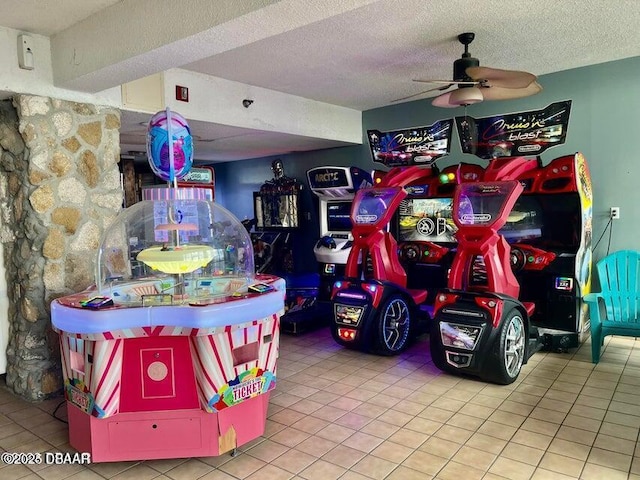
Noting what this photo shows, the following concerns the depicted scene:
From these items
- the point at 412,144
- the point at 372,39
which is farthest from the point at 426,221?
the point at 372,39

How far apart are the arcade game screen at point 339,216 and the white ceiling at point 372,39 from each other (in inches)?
46.7

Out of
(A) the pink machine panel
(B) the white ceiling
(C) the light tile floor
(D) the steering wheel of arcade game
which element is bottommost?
(C) the light tile floor

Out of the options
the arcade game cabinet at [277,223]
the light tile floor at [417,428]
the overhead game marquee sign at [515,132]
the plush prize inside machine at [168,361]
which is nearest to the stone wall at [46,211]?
the light tile floor at [417,428]

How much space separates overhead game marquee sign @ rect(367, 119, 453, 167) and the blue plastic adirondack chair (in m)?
2.32

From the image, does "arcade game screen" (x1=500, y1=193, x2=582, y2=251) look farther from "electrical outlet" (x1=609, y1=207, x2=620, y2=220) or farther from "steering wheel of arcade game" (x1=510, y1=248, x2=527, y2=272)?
"electrical outlet" (x1=609, y1=207, x2=620, y2=220)

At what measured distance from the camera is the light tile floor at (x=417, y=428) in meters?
2.68

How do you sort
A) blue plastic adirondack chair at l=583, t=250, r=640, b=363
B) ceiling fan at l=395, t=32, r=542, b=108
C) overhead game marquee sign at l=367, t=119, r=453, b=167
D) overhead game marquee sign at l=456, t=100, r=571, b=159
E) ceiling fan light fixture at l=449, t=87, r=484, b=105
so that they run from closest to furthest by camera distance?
1. ceiling fan at l=395, t=32, r=542, b=108
2. ceiling fan light fixture at l=449, t=87, r=484, b=105
3. blue plastic adirondack chair at l=583, t=250, r=640, b=363
4. overhead game marquee sign at l=456, t=100, r=571, b=159
5. overhead game marquee sign at l=367, t=119, r=453, b=167

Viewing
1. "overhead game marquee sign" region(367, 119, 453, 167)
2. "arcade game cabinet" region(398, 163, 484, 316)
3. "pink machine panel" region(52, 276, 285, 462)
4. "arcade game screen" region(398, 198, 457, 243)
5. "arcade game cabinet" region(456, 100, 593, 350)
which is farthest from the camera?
"overhead game marquee sign" region(367, 119, 453, 167)

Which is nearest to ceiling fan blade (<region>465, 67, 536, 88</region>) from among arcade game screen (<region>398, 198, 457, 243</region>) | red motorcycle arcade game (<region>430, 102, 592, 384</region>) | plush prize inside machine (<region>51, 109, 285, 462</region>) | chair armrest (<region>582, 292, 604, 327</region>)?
red motorcycle arcade game (<region>430, 102, 592, 384</region>)

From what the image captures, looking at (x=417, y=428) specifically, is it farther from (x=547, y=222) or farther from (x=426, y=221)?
(x=426, y=221)

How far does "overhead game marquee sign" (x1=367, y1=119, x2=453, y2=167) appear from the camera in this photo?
235 inches

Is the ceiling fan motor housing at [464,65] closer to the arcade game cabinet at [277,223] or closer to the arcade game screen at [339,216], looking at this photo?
the arcade game screen at [339,216]

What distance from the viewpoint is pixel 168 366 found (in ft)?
8.96

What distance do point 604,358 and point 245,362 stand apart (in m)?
3.45
